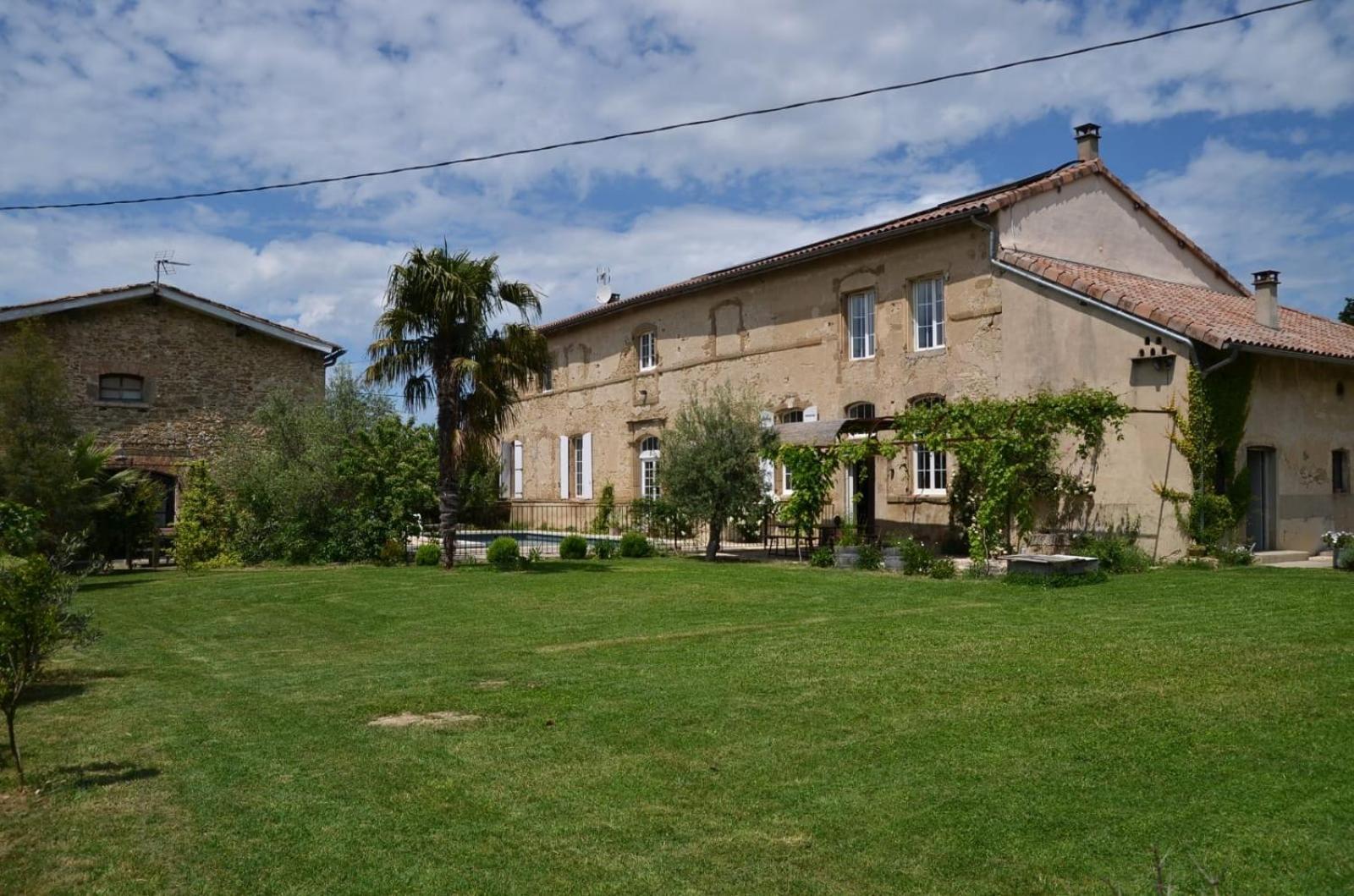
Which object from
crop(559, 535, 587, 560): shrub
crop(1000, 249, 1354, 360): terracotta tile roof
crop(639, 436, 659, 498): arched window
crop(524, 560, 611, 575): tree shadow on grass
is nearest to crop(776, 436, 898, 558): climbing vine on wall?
crop(524, 560, 611, 575): tree shadow on grass

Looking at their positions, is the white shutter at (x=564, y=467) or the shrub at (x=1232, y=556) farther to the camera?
the white shutter at (x=564, y=467)

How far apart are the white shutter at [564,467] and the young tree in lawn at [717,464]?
11.9 metres

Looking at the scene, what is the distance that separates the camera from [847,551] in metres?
16.9

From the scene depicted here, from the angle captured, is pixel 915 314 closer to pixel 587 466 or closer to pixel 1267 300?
pixel 1267 300

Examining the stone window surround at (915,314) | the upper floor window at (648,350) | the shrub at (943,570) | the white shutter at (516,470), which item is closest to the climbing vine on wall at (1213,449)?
the shrub at (943,570)

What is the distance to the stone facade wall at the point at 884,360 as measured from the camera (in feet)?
54.0

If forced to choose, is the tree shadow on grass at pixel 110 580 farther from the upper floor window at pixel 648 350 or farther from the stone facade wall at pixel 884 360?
the upper floor window at pixel 648 350

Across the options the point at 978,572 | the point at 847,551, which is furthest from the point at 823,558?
the point at 978,572

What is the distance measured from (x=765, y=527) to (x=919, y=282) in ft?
18.6

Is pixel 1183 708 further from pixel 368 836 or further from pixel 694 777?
pixel 368 836

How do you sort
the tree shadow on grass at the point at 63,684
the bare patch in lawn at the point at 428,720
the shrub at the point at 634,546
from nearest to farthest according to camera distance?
the bare patch in lawn at the point at 428,720 → the tree shadow on grass at the point at 63,684 → the shrub at the point at 634,546

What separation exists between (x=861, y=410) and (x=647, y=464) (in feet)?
25.0

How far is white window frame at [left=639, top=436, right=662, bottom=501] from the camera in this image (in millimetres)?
27156

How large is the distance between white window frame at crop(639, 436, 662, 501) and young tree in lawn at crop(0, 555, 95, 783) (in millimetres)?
21171
